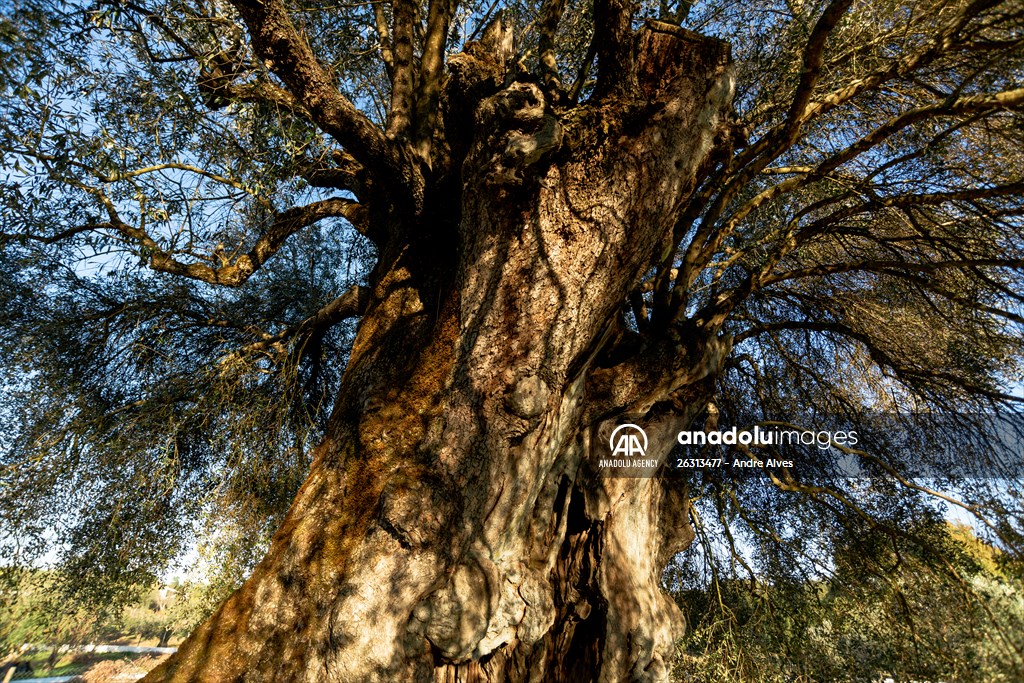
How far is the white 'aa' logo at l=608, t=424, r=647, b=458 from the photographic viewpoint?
4520 mm

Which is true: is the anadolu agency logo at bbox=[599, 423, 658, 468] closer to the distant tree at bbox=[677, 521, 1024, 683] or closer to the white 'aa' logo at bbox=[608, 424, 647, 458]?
the white 'aa' logo at bbox=[608, 424, 647, 458]

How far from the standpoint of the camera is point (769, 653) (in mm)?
6082

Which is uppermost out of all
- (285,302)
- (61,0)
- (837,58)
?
(837,58)

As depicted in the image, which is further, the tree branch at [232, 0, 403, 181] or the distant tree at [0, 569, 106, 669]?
the distant tree at [0, 569, 106, 669]

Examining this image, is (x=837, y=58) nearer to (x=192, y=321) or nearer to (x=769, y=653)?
(x=769, y=653)

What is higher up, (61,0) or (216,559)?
(61,0)

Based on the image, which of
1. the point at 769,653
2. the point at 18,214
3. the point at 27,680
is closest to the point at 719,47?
the point at 18,214

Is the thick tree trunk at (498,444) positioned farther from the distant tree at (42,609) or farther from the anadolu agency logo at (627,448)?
the distant tree at (42,609)

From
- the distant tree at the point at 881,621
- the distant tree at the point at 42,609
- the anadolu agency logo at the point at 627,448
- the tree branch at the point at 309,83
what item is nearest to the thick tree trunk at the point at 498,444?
the anadolu agency logo at the point at 627,448

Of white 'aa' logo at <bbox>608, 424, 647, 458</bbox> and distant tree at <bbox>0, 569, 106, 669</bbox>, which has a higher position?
white 'aa' logo at <bbox>608, 424, 647, 458</bbox>

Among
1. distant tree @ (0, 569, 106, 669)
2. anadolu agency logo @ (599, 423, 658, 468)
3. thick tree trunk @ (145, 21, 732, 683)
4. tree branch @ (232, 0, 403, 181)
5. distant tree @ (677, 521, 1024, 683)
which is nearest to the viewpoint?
thick tree trunk @ (145, 21, 732, 683)

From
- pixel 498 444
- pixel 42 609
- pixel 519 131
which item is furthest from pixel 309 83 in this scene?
pixel 42 609

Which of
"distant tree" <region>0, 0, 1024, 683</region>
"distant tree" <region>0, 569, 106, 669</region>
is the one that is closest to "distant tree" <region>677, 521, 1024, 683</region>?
"distant tree" <region>0, 0, 1024, 683</region>

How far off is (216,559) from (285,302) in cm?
307
